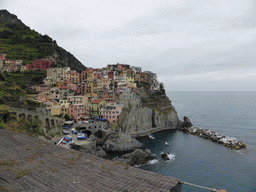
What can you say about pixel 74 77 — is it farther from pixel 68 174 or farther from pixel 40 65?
pixel 68 174

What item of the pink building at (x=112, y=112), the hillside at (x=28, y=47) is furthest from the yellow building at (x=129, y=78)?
the hillside at (x=28, y=47)

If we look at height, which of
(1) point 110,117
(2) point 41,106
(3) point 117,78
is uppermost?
(3) point 117,78

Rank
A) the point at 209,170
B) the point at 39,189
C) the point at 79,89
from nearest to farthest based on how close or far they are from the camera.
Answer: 1. the point at 39,189
2. the point at 209,170
3. the point at 79,89

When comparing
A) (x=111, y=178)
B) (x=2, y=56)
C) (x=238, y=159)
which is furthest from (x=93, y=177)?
(x=2, y=56)

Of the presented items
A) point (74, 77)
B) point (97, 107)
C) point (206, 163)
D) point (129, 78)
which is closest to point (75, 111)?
point (97, 107)

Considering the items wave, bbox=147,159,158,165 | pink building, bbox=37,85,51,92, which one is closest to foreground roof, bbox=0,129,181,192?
wave, bbox=147,159,158,165

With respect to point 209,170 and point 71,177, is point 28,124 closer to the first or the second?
point 71,177

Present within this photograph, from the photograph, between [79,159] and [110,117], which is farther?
[110,117]
